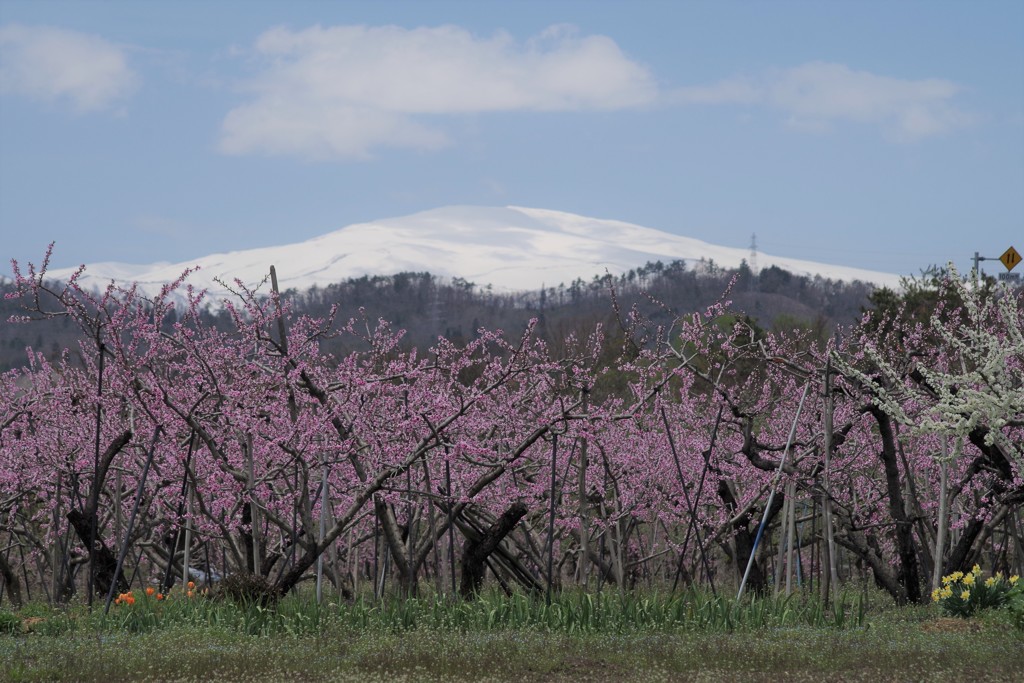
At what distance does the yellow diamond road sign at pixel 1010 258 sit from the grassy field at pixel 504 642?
16.6m

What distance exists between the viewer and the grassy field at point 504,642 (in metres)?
9.05

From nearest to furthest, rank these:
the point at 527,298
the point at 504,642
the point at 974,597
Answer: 1. the point at 504,642
2. the point at 974,597
3. the point at 527,298

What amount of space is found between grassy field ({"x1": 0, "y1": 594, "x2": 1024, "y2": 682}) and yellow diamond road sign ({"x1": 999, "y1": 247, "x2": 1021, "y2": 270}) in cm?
1656

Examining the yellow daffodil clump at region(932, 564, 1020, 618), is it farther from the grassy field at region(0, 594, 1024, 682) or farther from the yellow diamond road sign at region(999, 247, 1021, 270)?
the yellow diamond road sign at region(999, 247, 1021, 270)

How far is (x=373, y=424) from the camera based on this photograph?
12.9 m

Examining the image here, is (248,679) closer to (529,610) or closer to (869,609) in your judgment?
(529,610)

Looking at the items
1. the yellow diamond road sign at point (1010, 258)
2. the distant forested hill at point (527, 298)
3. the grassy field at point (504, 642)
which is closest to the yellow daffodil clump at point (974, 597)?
the grassy field at point (504, 642)

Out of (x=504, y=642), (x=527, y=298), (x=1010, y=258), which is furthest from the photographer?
(x=527, y=298)

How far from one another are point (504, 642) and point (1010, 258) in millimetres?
21595

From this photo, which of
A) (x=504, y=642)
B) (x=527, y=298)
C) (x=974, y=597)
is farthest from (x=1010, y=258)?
(x=527, y=298)

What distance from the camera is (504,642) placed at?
32.2ft

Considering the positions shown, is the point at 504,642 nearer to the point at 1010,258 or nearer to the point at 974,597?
the point at 974,597

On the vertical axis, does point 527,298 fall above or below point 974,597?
above

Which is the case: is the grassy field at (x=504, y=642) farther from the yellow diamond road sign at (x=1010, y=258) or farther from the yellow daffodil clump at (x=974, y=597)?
the yellow diamond road sign at (x=1010, y=258)
